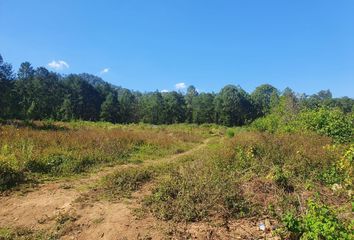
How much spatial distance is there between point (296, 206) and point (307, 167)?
2.78m

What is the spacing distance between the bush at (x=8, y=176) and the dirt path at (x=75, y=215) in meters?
0.66

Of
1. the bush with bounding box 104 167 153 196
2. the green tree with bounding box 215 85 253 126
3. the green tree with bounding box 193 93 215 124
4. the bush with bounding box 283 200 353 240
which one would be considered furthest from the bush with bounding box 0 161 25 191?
the green tree with bounding box 193 93 215 124

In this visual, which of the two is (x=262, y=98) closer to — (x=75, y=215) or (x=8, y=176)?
(x=8, y=176)

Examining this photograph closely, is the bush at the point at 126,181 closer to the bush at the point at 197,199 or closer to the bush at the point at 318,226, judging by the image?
the bush at the point at 197,199

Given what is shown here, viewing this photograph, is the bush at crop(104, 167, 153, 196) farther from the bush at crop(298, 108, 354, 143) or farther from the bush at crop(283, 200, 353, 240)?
the bush at crop(298, 108, 354, 143)

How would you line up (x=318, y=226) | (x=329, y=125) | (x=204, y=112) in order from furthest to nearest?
(x=204, y=112), (x=329, y=125), (x=318, y=226)

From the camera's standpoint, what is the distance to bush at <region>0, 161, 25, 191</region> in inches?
324

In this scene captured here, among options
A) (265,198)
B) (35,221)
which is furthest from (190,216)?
(35,221)

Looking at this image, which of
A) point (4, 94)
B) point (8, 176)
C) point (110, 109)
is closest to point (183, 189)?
point (8, 176)

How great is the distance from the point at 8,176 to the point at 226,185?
5.50 meters

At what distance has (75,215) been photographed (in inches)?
255

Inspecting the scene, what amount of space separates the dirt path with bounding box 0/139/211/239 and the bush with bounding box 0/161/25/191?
26.1 inches

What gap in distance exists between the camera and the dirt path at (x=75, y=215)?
580cm

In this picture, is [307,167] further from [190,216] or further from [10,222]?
[10,222]
